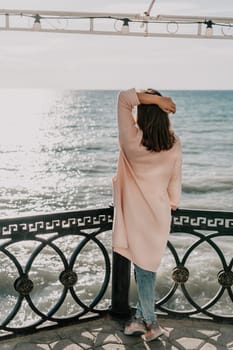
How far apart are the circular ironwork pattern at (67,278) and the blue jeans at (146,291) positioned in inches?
20.9

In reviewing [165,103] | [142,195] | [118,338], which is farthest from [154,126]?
[118,338]

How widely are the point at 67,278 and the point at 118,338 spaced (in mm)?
575

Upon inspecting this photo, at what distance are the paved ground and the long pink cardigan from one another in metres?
0.63

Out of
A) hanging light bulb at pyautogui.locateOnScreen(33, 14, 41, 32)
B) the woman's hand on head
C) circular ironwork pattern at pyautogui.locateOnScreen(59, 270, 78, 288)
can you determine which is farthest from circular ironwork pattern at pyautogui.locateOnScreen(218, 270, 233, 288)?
hanging light bulb at pyautogui.locateOnScreen(33, 14, 41, 32)

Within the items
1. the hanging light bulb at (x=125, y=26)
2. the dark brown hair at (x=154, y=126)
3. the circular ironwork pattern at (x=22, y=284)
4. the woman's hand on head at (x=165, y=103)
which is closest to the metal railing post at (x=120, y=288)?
the circular ironwork pattern at (x=22, y=284)

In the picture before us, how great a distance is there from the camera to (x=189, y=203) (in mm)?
16625

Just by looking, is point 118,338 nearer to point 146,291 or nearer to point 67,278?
point 146,291

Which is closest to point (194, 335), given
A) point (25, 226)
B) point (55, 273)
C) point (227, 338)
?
point (227, 338)

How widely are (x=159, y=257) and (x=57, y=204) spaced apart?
13504 mm

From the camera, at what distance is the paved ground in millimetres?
3688

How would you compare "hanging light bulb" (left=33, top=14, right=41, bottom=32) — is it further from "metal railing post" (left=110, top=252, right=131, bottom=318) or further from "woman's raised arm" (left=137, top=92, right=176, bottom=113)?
"metal railing post" (left=110, top=252, right=131, bottom=318)

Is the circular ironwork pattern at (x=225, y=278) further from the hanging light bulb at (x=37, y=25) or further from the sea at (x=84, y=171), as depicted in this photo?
the hanging light bulb at (x=37, y=25)

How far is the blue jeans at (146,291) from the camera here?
3.63 metres

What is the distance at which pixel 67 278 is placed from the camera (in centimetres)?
391
